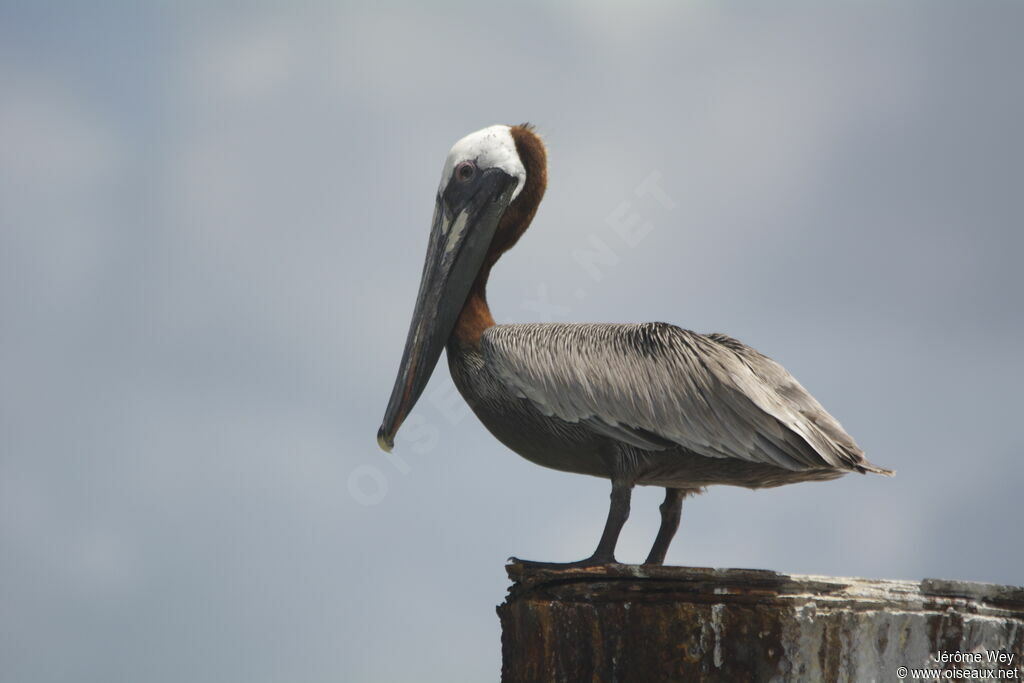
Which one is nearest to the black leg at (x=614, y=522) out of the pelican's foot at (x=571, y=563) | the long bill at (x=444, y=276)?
the pelican's foot at (x=571, y=563)

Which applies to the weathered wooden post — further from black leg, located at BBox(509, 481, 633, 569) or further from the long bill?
the long bill

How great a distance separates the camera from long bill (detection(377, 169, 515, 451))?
22.1 feet

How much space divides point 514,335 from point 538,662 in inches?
70.9

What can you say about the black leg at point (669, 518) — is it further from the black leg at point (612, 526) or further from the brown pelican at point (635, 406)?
the black leg at point (612, 526)

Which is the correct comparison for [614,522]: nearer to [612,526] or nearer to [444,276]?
[612,526]

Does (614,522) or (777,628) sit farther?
(614,522)

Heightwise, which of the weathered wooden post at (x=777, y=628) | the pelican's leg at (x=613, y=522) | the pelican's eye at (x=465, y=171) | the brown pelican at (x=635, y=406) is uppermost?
the pelican's eye at (x=465, y=171)

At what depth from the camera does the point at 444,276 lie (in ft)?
22.4

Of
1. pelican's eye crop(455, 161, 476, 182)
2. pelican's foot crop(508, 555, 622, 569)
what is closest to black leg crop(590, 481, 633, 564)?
pelican's foot crop(508, 555, 622, 569)

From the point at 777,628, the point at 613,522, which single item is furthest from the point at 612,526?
the point at 777,628

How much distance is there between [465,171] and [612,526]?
7.81 ft

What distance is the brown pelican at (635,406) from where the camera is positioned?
18.5 feet

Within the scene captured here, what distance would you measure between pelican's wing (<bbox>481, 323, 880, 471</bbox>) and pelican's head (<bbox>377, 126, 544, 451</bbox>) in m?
0.62

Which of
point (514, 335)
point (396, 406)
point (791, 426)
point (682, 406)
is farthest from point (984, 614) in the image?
point (396, 406)
